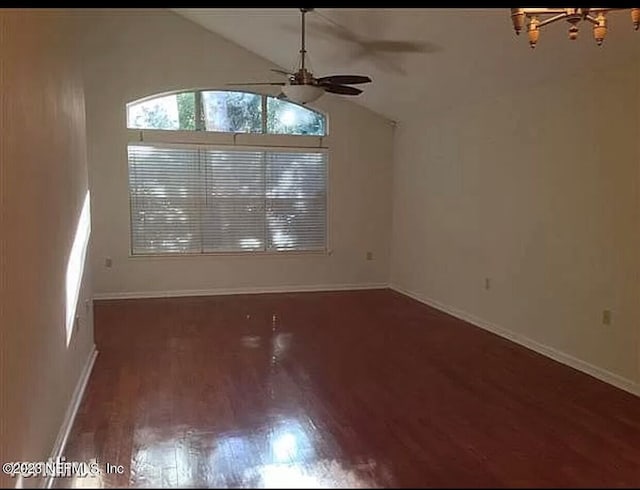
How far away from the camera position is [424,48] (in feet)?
16.4

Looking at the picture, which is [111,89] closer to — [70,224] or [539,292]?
[70,224]

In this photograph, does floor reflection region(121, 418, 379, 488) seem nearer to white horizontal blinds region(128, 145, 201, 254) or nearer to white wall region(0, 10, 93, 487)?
white wall region(0, 10, 93, 487)

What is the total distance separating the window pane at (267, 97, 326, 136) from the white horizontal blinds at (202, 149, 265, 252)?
0.47m

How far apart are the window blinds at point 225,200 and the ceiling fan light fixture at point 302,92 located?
122 inches

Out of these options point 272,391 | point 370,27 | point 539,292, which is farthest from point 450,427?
point 370,27

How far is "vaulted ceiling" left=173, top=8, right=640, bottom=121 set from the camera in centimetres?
402

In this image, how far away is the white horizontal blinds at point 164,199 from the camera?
277 inches

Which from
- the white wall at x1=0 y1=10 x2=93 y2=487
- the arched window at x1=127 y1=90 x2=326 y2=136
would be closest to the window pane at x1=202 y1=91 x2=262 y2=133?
the arched window at x1=127 y1=90 x2=326 y2=136

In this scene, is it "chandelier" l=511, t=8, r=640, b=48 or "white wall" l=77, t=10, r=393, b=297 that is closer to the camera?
"chandelier" l=511, t=8, r=640, b=48

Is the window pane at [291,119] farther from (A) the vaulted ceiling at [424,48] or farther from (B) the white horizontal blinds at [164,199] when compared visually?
(B) the white horizontal blinds at [164,199]

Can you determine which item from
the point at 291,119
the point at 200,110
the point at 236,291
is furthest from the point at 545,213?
the point at 200,110

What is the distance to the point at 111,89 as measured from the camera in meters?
6.80

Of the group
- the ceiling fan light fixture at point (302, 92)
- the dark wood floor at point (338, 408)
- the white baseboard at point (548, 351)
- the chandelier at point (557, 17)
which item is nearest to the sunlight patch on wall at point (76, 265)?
the dark wood floor at point (338, 408)

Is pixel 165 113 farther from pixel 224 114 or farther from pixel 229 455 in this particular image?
pixel 229 455
